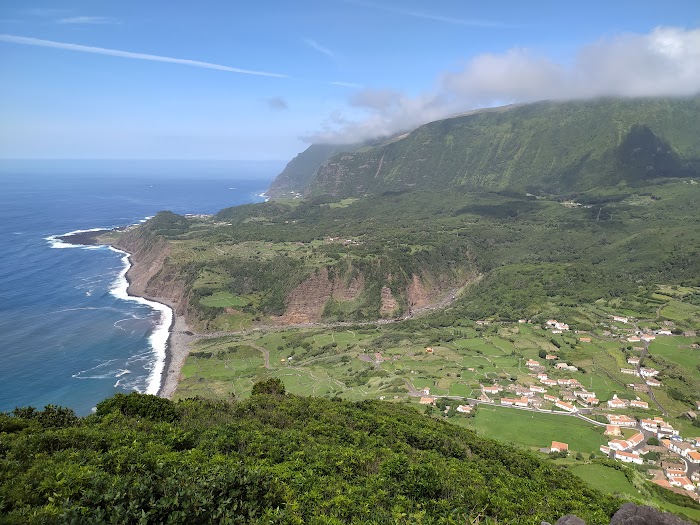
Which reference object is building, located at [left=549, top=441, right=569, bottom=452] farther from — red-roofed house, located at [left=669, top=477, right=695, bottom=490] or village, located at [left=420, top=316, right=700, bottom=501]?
red-roofed house, located at [left=669, top=477, right=695, bottom=490]

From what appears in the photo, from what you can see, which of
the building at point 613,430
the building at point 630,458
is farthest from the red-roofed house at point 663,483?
the building at point 613,430

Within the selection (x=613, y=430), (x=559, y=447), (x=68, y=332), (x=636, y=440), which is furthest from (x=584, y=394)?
(x=68, y=332)

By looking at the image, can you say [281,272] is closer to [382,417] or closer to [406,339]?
[406,339]

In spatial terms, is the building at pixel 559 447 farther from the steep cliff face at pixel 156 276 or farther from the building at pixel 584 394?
the steep cliff face at pixel 156 276

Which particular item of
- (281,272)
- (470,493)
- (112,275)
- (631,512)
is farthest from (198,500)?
(112,275)

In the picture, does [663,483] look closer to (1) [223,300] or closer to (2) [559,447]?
(2) [559,447]

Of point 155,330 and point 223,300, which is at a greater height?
point 223,300

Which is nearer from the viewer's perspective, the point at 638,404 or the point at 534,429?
the point at 534,429

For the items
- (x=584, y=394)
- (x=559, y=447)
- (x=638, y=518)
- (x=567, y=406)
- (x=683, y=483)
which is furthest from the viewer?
(x=584, y=394)
